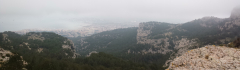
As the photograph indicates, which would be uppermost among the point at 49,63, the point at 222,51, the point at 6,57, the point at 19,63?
the point at 222,51

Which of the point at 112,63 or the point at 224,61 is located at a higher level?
the point at 224,61

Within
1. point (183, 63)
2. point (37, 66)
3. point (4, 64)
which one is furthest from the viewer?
point (37, 66)

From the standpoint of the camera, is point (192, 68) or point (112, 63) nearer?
point (192, 68)

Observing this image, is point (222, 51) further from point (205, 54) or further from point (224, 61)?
point (224, 61)

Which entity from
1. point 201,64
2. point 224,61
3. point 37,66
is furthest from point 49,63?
point 224,61

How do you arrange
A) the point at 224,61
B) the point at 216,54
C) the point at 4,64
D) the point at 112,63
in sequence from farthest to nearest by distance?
the point at 112,63
the point at 4,64
the point at 216,54
the point at 224,61

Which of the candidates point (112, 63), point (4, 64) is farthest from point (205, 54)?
point (112, 63)

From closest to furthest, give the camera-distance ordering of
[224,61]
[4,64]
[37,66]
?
[224,61]
[4,64]
[37,66]

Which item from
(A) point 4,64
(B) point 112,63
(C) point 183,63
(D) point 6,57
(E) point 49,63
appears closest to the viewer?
(C) point 183,63

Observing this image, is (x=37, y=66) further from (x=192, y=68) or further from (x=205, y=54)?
(x=205, y=54)
